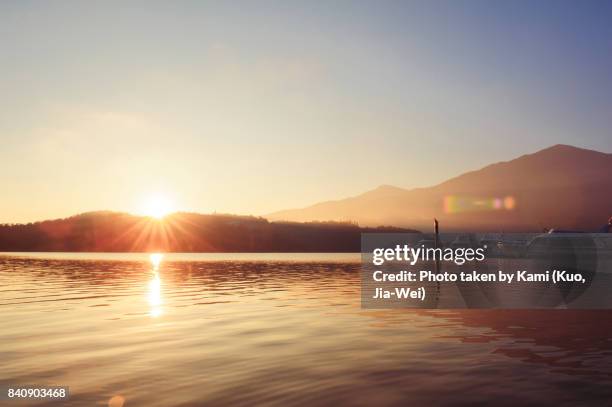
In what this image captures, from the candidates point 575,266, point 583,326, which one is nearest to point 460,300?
point 583,326

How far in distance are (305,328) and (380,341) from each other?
4425mm

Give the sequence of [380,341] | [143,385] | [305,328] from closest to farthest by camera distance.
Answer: [143,385]
[380,341]
[305,328]

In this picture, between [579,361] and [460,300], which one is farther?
[460,300]

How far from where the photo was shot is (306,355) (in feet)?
59.2

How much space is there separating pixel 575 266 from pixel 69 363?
7037cm

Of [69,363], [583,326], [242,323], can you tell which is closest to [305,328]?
[242,323]

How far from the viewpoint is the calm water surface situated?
13.2 meters

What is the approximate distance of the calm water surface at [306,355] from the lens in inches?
521

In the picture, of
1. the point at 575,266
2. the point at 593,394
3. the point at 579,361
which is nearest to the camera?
the point at 593,394

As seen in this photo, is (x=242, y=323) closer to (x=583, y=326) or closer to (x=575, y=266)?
(x=583, y=326)

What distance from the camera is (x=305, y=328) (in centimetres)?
2417
